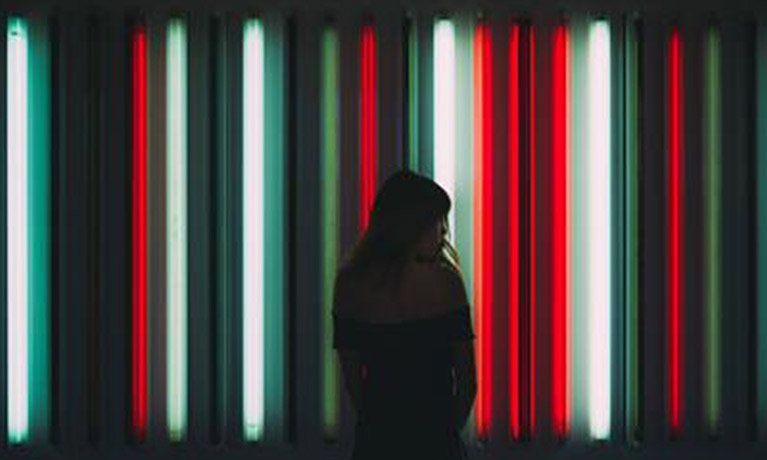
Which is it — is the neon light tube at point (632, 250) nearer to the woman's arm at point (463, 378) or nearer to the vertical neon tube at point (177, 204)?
the vertical neon tube at point (177, 204)

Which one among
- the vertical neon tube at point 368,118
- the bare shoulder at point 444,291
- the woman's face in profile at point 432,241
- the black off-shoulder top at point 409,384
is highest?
the vertical neon tube at point 368,118

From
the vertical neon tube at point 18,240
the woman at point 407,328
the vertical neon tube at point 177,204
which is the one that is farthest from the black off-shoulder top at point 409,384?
the vertical neon tube at point 18,240

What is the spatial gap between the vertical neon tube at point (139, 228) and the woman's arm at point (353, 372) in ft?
7.03

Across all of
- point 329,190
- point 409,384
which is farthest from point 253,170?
point 409,384

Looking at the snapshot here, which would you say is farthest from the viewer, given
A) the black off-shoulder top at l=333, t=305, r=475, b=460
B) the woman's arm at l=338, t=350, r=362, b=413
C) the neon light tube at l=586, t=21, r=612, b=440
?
the neon light tube at l=586, t=21, r=612, b=440

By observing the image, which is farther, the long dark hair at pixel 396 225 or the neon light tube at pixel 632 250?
the neon light tube at pixel 632 250

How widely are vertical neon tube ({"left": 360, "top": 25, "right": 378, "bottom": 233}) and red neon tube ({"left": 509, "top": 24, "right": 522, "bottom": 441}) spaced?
0.62 m

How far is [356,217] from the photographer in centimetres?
508

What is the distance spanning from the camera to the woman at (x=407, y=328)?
9.55 feet

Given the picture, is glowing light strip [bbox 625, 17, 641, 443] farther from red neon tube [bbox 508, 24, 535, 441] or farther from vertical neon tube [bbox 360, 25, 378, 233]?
vertical neon tube [bbox 360, 25, 378, 233]

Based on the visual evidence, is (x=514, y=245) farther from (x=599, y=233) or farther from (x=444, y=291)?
(x=444, y=291)

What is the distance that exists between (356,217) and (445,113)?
0.63 meters

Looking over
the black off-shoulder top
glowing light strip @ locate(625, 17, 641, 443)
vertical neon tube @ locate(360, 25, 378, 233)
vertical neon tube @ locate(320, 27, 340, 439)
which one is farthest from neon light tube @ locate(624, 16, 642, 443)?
the black off-shoulder top

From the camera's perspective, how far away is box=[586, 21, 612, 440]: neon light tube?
5.00 m
